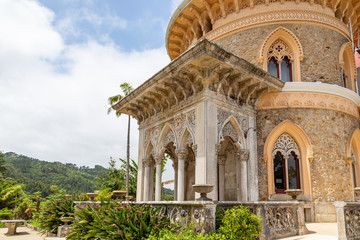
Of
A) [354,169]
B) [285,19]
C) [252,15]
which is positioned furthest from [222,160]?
[285,19]

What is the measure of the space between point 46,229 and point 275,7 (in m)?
12.3

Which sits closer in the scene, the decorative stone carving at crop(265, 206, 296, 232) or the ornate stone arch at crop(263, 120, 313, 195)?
the decorative stone carving at crop(265, 206, 296, 232)

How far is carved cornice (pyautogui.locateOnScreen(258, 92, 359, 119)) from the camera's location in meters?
10.6

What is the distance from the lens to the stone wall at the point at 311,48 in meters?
11.1

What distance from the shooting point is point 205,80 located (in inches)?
360

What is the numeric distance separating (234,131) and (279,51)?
3.85 metres

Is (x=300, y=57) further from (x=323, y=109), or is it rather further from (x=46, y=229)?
(x=46, y=229)

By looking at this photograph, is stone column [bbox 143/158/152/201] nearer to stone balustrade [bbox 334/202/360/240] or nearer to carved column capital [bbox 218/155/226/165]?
carved column capital [bbox 218/155/226/165]

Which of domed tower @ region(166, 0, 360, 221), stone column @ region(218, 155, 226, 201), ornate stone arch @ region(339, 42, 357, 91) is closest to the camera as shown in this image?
domed tower @ region(166, 0, 360, 221)

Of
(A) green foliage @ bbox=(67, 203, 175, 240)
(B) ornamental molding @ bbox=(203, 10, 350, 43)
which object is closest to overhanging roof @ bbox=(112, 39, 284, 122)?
(B) ornamental molding @ bbox=(203, 10, 350, 43)

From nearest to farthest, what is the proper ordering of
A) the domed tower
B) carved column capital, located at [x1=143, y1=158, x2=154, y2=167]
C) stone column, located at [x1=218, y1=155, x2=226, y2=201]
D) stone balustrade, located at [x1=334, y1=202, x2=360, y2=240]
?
1. stone balustrade, located at [x1=334, y1=202, x2=360, y2=240]
2. the domed tower
3. stone column, located at [x1=218, y1=155, x2=226, y2=201]
4. carved column capital, located at [x1=143, y1=158, x2=154, y2=167]

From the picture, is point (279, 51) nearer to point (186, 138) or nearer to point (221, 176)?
point (186, 138)

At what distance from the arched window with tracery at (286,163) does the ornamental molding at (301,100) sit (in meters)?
1.12

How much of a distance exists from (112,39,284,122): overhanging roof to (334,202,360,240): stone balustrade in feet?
15.0
